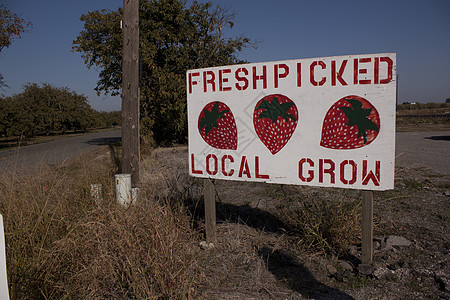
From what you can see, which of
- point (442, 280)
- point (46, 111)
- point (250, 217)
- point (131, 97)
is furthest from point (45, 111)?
point (442, 280)

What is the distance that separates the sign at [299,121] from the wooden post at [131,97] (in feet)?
6.33

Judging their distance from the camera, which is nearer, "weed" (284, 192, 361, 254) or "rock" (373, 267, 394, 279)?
"rock" (373, 267, 394, 279)

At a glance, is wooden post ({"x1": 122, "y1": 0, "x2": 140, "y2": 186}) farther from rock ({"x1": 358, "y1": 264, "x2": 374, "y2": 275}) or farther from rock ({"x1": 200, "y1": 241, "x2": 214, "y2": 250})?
rock ({"x1": 358, "y1": 264, "x2": 374, "y2": 275})

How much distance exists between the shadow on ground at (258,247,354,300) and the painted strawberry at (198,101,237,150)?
3.94 feet

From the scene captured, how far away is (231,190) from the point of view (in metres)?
5.75

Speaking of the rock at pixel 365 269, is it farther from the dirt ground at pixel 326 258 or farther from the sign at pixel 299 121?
the sign at pixel 299 121

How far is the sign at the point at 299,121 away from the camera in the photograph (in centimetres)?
276

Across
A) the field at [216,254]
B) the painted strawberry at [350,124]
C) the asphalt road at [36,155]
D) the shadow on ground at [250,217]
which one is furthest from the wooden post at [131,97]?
the painted strawberry at [350,124]

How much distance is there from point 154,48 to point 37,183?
10179 millimetres

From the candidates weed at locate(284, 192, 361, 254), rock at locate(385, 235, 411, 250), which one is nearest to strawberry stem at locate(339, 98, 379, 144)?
weed at locate(284, 192, 361, 254)

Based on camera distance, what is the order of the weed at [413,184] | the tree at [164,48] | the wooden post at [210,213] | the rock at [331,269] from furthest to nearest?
the tree at [164,48] < the weed at [413,184] < the wooden post at [210,213] < the rock at [331,269]

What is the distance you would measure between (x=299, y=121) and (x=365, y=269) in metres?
1.48

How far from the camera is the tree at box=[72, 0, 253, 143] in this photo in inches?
534

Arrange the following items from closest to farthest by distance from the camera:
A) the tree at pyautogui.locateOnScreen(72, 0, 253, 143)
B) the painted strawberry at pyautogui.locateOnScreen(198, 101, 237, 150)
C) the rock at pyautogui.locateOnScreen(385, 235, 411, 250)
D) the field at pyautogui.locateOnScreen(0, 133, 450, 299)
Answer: the field at pyautogui.locateOnScreen(0, 133, 450, 299), the rock at pyautogui.locateOnScreen(385, 235, 411, 250), the painted strawberry at pyautogui.locateOnScreen(198, 101, 237, 150), the tree at pyautogui.locateOnScreen(72, 0, 253, 143)
